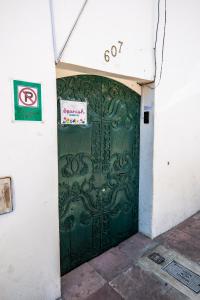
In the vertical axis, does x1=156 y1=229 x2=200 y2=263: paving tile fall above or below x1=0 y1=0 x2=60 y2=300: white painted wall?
below

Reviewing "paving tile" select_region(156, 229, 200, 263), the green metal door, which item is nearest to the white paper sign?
the green metal door

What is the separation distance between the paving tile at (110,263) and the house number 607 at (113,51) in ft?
8.00

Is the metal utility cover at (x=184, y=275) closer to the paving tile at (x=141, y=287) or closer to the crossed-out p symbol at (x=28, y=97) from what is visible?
the paving tile at (x=141, y=287)

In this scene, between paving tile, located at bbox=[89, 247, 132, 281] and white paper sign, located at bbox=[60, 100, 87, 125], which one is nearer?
white paper sign, located at bbox=[60, 100, 87, 125]

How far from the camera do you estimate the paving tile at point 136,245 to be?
9.29ft

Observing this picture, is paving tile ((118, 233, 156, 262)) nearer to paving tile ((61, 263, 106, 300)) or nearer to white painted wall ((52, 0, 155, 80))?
paving tile ((61, 263, 106, 300))

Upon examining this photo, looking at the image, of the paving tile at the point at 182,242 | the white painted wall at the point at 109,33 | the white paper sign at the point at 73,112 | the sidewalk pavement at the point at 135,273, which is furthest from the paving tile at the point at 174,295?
the white painted wall at the point at 109,33

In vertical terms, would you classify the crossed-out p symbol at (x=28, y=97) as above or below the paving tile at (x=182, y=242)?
above

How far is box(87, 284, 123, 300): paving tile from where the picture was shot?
2159mm

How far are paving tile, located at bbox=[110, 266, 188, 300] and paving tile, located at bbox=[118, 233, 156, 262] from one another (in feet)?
0.95

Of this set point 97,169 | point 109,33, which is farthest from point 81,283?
point 109,33

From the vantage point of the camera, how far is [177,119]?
3.26 meters

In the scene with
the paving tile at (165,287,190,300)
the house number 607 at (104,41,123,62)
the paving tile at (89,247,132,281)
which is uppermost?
the house number 607 at (104,41,123,62)

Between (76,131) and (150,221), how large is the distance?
1794mm
